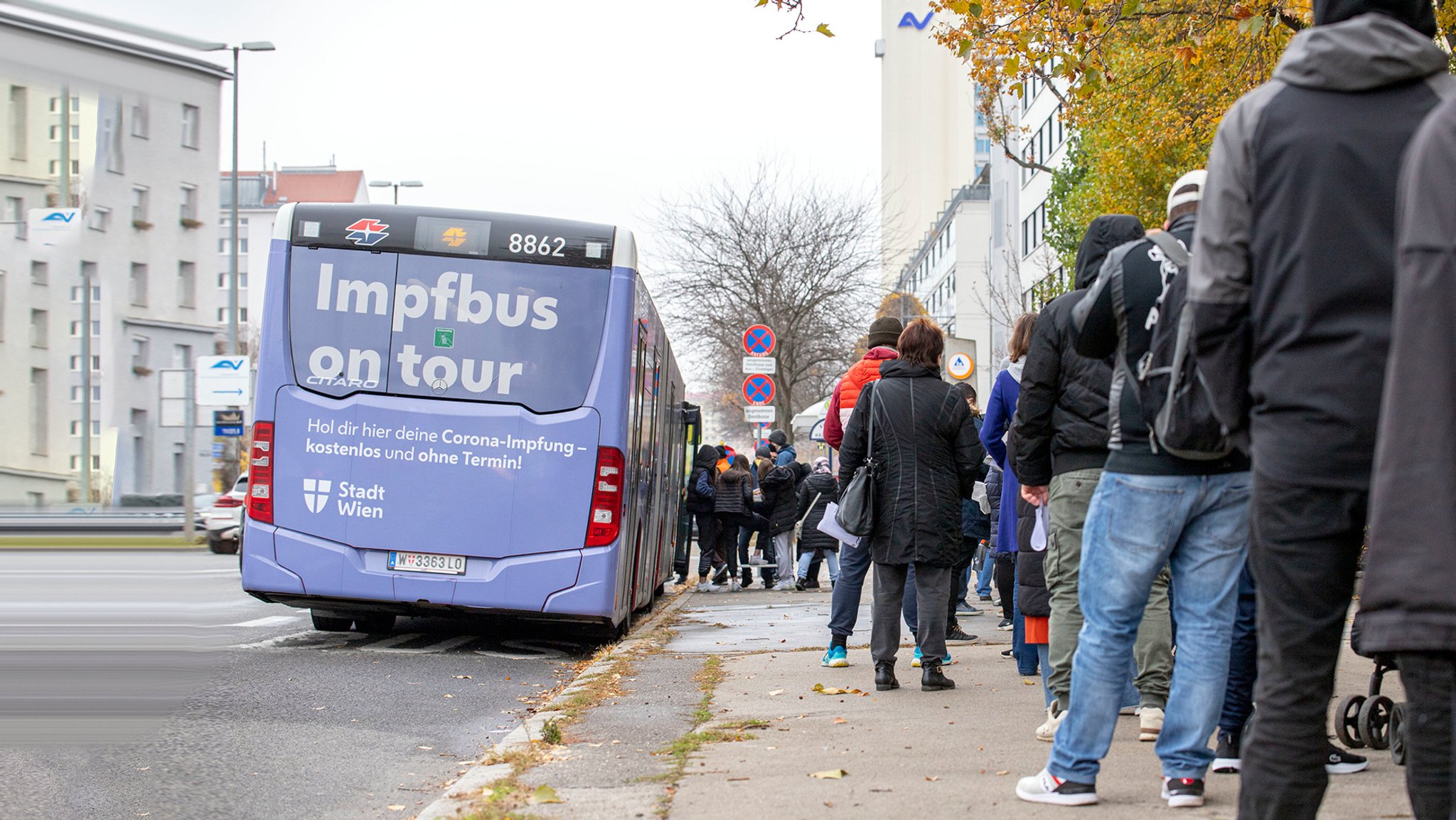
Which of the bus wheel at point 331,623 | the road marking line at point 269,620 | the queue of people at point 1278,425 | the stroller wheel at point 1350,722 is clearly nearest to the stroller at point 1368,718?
the stroller wheel at point 1350,722

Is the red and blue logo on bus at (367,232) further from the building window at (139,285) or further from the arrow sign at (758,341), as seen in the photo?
the arrow sign at (758,341)

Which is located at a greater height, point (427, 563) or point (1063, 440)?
point (1063, 440)

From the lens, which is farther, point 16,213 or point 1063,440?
point 1063,440

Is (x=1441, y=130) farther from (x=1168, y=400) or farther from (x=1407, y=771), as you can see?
(x=1168, y=400)

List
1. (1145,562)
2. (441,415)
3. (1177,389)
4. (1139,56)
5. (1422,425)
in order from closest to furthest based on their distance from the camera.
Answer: (1422,425), (1177,389), (1145,562), (441,415), (1139,56)

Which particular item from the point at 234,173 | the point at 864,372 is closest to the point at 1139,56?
the point at 864,372

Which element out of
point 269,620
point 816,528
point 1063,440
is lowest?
point 269,620

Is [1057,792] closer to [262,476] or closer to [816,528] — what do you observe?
[262,476]

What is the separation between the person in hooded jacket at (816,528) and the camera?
52.6ft

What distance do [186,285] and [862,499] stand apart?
19.4 feet

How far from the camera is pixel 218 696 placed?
7465mm

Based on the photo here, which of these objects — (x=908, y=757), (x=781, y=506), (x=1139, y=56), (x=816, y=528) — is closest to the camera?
(x=908, y=757)

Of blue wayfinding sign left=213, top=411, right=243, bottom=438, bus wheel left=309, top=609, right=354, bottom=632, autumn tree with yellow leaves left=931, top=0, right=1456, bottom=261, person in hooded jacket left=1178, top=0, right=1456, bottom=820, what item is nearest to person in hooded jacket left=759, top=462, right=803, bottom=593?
autumn tree with yellow leaves left=931, top=0, right=1456, bottom=261

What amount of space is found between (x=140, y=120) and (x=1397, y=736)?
4.42 m
